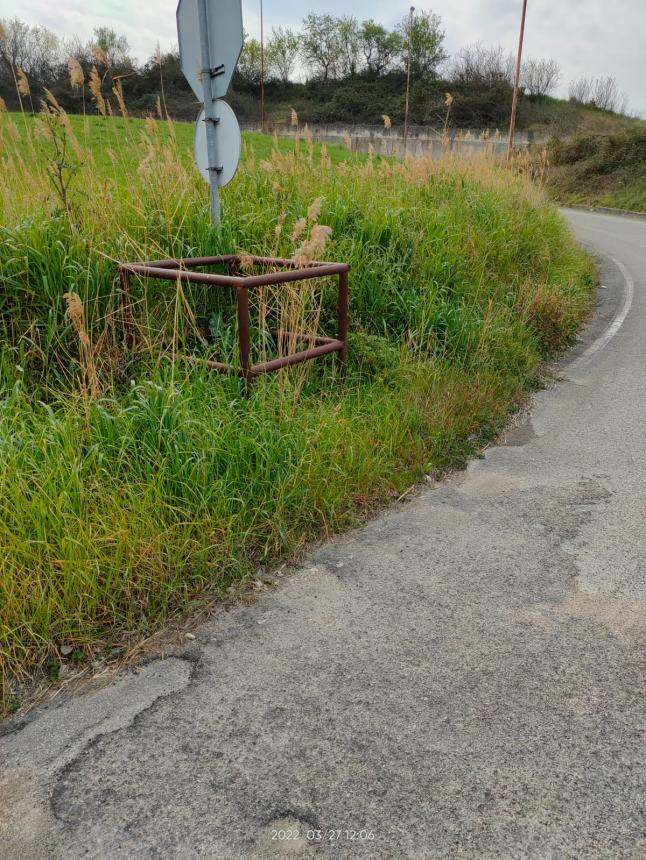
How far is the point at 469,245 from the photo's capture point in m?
8.06

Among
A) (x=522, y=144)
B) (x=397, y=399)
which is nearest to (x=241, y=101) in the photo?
(x=522, y=144)

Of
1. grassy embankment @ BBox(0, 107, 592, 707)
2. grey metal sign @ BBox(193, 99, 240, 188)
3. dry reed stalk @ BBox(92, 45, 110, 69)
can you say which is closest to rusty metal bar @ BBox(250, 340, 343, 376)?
grassy embankment @ BBox(0, 107, 592, 707)

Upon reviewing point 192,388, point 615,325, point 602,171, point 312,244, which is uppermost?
point 312,244

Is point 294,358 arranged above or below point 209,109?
below

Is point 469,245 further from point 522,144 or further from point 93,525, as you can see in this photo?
point 522,144

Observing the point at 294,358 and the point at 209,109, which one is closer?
the point at 294,358

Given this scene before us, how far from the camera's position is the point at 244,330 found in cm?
408

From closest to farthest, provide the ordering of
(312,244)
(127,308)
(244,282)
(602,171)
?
(244,282) → (312,244) → (127,308) → (602,171)

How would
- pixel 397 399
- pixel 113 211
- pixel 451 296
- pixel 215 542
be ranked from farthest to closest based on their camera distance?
1. pixel 451 296
2. pixel 113 211
3. pixel 397 399
4. pixel 215 542

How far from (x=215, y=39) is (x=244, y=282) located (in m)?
2.11

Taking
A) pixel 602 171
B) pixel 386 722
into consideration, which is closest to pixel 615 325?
pixel 386 722

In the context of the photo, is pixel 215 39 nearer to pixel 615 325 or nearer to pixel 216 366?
pixel 216 366

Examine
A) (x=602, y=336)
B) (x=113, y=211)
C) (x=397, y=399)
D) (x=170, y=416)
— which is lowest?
(x=602, y=336)

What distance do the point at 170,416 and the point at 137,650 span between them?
133 cm
